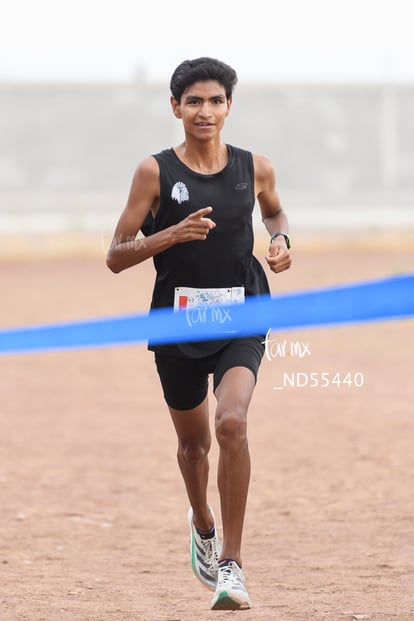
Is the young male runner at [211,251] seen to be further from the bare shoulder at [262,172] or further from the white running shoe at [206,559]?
the white running shoe at [206,559]

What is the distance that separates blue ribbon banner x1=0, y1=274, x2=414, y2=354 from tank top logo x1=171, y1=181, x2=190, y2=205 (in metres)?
0.45

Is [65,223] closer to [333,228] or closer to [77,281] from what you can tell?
[333,228]

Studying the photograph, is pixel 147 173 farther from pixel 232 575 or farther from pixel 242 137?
pixel 242 137

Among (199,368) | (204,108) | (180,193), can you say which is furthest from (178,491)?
(204,108)

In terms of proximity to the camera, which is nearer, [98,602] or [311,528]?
[98,602]

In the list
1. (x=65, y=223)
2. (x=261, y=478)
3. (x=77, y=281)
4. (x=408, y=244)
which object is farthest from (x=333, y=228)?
(x=261, y=478)

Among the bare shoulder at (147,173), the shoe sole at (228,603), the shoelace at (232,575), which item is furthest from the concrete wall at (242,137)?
the shoe sole at (228,603)

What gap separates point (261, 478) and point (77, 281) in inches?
523

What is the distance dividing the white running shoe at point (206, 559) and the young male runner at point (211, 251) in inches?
18.7

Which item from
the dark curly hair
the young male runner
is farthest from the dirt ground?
the dark curly hair

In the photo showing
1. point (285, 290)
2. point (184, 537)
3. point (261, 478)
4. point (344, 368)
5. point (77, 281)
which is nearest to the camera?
point (184, 537)

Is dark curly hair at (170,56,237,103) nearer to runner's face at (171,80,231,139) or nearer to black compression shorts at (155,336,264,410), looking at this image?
runner's face at (171,80,231,139)

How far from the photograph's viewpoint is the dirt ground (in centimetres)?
573

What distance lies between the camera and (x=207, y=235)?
4.95 meters
